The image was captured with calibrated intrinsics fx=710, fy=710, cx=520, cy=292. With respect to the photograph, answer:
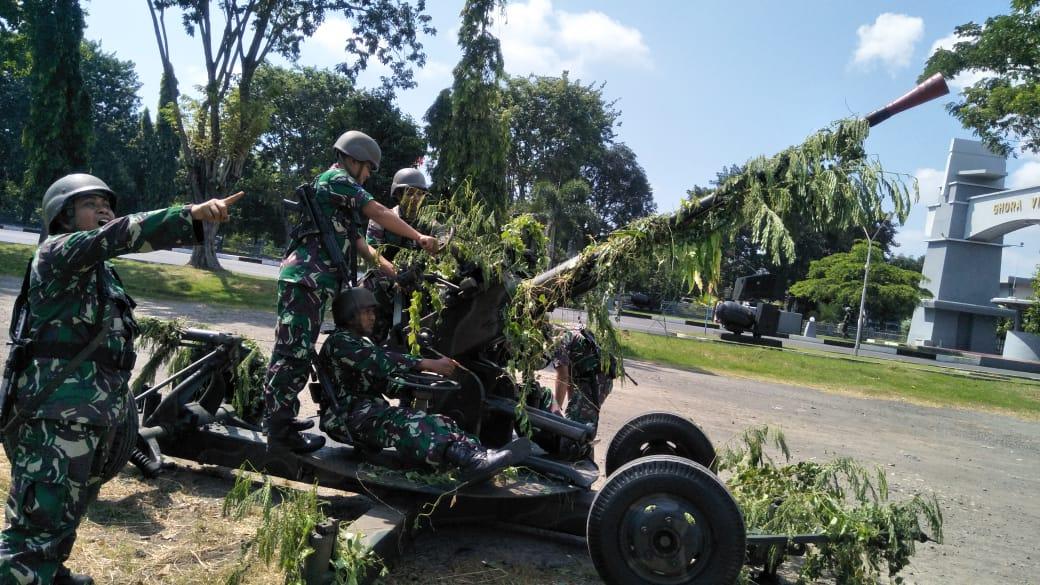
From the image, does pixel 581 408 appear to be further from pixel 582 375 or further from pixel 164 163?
pixel 164 163

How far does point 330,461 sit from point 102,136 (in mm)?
57689

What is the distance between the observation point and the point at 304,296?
460cm

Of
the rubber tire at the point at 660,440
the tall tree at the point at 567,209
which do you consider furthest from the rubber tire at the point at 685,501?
the tall tree at the point at 567,209

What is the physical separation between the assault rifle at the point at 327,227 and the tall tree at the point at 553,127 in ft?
119

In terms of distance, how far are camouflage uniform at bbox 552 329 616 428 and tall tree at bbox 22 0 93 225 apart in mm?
20805

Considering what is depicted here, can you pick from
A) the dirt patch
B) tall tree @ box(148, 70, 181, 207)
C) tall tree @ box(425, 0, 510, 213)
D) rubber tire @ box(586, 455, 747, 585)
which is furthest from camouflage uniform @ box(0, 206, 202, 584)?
tall tree @ box(148, 70, 181, 207)

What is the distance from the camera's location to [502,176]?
70.6ft

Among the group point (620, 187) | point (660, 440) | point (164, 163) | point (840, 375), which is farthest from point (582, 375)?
point (164, 163)

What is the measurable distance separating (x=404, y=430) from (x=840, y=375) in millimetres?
16548

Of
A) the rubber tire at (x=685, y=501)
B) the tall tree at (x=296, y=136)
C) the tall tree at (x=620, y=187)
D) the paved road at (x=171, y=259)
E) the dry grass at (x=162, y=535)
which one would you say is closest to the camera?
the rubber tire at (x=685, y=501)

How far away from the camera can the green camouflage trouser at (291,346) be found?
4.52 meters

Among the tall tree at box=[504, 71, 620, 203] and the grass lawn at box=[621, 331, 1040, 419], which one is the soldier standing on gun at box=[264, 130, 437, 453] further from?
the tall tree at box=[504, 71, 620, 203]

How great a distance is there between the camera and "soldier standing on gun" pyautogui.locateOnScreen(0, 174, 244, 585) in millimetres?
2838

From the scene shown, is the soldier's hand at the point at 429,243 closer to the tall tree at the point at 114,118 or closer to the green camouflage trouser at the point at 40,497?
the green camouflage trouser at the point at 40,497
